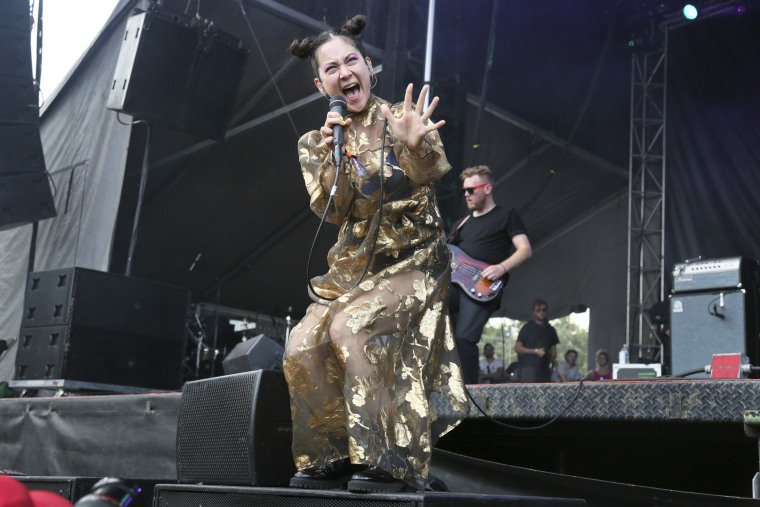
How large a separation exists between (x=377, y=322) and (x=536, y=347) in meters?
6.75

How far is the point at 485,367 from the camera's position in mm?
12578

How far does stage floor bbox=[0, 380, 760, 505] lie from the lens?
9.19 ft

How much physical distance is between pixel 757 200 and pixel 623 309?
8.97ft

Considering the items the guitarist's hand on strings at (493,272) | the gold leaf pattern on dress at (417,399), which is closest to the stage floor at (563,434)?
the gold leaf pattern on dress at (417,399)

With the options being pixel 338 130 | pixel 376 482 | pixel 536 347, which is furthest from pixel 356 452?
pixel 536 347

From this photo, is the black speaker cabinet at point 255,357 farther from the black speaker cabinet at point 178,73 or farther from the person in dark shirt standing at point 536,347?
the person in dark shirt standing at point 536,347

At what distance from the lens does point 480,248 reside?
5.03m

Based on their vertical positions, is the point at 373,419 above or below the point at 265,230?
below

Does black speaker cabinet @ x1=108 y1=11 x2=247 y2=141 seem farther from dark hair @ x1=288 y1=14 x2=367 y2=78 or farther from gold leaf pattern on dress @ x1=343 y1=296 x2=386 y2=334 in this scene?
gold leaf pattern on dress @ x1=343 y1=296 x2=386 y2=334

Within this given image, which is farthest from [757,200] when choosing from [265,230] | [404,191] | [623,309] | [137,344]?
[404,191]

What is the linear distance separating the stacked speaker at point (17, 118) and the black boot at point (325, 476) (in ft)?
16.9

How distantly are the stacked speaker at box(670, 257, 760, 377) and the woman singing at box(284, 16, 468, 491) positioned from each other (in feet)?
10.7

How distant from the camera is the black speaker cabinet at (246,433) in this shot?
8.77 ft

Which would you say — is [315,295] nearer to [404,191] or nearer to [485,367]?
[404,191]
